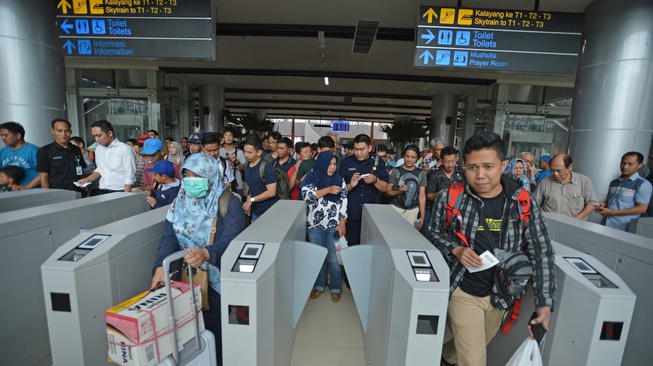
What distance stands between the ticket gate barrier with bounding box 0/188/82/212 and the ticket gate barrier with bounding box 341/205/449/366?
2.87 meters

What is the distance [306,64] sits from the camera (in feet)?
26.7

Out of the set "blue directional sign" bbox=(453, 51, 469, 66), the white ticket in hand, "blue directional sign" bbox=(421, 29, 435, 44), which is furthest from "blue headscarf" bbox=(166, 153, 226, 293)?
"blue directional sign" bbox=(453, 51, 469, 66)

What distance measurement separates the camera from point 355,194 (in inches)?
129

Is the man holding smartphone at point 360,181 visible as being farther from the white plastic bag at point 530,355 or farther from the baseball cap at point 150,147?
the baseball cap at point 150,147

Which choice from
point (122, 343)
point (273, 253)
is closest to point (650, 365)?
point (273, 253)

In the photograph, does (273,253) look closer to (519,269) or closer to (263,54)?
(519,269)

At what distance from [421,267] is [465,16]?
12.0 ft

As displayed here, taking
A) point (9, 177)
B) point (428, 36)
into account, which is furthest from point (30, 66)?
point (428, 36)

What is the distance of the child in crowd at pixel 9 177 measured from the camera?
3.10m

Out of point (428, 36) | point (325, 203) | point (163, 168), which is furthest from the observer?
point (428, 36)

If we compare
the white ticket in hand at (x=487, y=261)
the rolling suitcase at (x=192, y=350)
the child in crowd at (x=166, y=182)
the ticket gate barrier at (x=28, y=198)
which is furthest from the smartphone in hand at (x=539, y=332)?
Answer: the ticket gate barrier at (x=28, y=198)

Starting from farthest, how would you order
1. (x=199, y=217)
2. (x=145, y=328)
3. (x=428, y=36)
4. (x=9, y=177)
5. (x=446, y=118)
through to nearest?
1. (x=446, y=118)
2. (x=428, y=36)
3. (x=9, y=177)
4. (x=199, y=217)
5. (x=145, y=328)

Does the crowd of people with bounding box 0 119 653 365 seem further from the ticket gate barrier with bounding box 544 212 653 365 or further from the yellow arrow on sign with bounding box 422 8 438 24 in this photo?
the yellow arrow on sign with bounding box 422 8 438 24

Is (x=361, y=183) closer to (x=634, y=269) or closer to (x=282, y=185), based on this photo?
(x=282, y=185)
